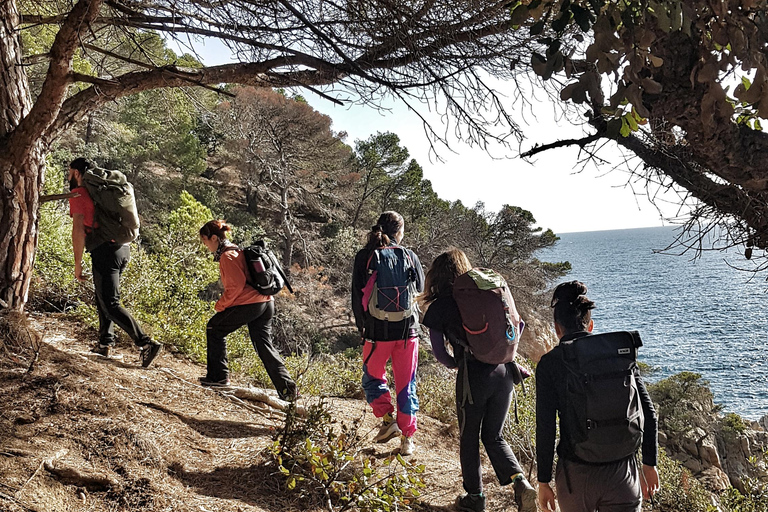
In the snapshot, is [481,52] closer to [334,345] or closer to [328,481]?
[328,481]

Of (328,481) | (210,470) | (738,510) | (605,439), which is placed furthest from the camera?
(738,510)

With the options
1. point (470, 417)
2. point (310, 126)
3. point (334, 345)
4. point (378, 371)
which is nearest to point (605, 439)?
point (470, 417)

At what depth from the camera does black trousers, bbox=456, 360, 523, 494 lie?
271 cm

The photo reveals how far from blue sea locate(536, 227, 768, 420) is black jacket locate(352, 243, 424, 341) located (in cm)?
171

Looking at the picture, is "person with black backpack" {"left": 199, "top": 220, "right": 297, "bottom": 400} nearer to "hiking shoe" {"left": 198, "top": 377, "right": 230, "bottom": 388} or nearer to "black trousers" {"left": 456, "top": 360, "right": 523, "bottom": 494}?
"hiking shoe" {"left": 198, "top": 377, "right": 230, "bottom": 388}

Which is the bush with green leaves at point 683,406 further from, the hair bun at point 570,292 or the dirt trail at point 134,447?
the hair bun at point 570,292

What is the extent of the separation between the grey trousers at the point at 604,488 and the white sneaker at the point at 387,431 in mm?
1582

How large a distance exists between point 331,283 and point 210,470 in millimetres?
17196

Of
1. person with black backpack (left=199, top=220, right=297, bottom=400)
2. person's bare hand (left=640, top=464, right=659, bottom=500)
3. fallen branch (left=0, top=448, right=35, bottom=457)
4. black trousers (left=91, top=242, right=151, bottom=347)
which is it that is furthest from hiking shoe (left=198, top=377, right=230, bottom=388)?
person's bare hand (left=640, top=464, right=659, bottom=500)

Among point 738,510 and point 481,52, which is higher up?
point 481,52

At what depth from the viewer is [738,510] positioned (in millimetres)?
3711

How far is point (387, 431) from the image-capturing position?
3.49 meters

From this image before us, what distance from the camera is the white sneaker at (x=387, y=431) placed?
3465mm

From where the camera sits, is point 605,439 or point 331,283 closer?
point 605,439
